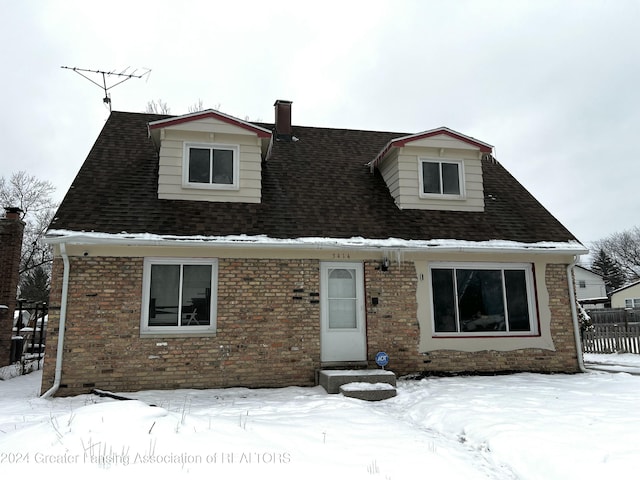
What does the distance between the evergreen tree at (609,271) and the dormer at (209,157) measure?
6524cm

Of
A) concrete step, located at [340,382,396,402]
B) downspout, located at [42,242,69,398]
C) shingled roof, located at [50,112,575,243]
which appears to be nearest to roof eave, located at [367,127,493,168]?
shingled roof, located at [50,112,575,243]

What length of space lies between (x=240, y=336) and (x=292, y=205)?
118 inches

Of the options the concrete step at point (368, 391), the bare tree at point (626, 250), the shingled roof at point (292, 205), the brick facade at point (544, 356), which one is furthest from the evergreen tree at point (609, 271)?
the concrete step at point (368, 391)

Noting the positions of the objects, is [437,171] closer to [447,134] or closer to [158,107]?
[447,134]

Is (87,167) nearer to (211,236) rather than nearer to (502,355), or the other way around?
(211,236)

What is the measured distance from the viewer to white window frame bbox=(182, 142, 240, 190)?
941 centimetres

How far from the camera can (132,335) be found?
804 centimetres

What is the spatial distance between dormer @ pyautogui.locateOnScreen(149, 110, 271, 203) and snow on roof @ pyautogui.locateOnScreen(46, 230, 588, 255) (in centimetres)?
142

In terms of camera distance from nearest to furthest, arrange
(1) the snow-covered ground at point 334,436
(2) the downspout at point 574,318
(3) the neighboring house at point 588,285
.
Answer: (1) the snow-covered ground at point 334,436 < (2) the downspout at point 574,318 < (3) the neighboring house at point 588,285

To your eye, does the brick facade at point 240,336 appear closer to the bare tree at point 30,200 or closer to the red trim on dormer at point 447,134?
the red trim on dormer at point 447,134

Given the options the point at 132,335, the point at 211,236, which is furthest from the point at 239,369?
the point at 211,236

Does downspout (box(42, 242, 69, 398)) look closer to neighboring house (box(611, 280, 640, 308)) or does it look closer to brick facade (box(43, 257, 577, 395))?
brick facade (box(43, 257, 577, 395))

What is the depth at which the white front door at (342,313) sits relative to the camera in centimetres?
884

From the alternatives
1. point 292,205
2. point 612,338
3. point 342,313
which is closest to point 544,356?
point 342,313
